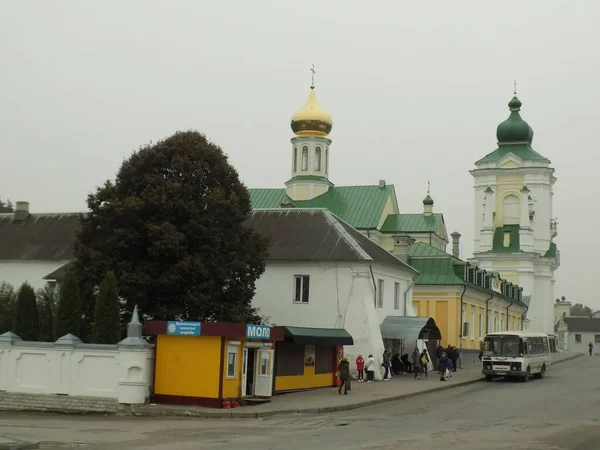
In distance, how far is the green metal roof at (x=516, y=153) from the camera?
4023 inches

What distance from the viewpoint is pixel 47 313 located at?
3669 cm

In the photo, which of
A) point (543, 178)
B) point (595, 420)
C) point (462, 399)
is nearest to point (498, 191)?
point (543, 178)

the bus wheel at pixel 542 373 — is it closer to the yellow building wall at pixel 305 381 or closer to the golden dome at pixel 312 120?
the yellow building wall at pixel 305 381

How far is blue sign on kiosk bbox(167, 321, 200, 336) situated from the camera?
2703 cm

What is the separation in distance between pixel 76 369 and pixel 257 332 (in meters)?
5.66

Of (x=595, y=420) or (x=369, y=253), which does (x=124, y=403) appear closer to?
(x=595, y=420)

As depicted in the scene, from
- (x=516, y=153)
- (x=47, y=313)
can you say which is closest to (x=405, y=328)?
(x=47, y=313)

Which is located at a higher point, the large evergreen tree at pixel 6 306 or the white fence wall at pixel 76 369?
the large evergreen tree at pixel 6 306

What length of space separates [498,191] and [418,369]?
210 feet

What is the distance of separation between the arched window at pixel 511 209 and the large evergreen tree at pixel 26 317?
7762 cm

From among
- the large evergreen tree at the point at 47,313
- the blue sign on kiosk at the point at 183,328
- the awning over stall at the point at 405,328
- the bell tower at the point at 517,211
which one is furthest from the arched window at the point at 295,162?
the blue sign on kiosk at the point at 183,328

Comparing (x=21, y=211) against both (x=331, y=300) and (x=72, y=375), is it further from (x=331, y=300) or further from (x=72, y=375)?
(x=72, y=375)

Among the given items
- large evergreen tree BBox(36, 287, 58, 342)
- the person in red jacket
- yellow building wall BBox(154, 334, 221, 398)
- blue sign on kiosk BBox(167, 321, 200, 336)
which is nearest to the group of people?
the person in red jacket

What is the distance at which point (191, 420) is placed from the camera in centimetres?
2470
